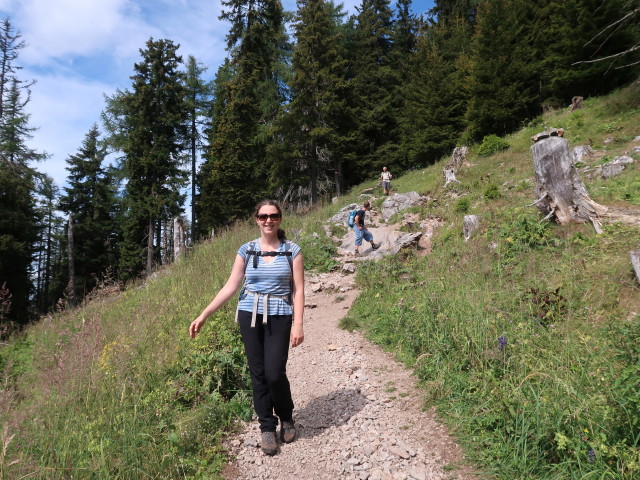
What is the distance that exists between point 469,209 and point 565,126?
8706 millimetres

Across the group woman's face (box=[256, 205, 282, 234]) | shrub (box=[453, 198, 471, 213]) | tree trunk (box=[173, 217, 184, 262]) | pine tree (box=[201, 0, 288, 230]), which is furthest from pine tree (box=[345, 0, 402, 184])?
woman's face (box=[256, 205, 282, 234])

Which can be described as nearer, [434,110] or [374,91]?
[434,110]

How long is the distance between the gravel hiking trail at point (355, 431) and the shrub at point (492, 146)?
1462cm

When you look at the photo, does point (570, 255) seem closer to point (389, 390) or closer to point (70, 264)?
point (389, 390)

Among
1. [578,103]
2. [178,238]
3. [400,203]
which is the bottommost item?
[178,238]

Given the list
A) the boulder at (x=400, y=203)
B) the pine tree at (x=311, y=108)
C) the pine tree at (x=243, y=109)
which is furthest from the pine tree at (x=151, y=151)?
the boulder at (x=400, y=203)

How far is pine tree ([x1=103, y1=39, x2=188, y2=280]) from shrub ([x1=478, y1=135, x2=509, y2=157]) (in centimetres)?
1755

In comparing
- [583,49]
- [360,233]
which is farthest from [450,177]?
[583,49]

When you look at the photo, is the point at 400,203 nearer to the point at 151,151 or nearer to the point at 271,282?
the point at 271,282

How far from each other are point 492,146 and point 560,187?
37.2 feet

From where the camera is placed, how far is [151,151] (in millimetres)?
21141

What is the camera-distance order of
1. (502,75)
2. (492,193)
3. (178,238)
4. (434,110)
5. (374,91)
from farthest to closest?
1. (374,91)
2. (434,110)
3. (502,75)
4. (178,238)
5. (492,193)

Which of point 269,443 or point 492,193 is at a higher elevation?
point 492,193

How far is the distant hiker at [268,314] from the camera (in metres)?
2.93
